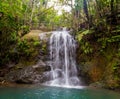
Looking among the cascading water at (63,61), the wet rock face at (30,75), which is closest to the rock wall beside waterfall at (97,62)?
the cascading water at (63,61)

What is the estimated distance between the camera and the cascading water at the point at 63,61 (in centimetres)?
1536

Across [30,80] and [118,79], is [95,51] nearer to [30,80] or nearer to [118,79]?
[118,79]

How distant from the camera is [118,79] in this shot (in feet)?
43.3

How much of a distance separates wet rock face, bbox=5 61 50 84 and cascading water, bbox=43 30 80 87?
0.56 metres

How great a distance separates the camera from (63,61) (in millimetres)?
16781

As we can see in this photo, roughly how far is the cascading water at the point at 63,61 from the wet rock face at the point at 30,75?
22.0 inches

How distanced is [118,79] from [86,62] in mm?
3093

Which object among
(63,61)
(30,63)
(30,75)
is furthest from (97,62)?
(30,63)

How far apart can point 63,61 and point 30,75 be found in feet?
8.84

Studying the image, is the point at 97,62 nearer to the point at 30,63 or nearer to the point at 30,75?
the point at 30,75

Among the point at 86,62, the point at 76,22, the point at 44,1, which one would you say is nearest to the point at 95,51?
the point at 86,62

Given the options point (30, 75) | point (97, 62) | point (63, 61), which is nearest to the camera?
point (97, 62)

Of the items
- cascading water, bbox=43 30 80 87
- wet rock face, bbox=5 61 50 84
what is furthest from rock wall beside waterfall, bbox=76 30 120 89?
wet rock face, bbox=5 61 50 84

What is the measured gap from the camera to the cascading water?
15.4m
